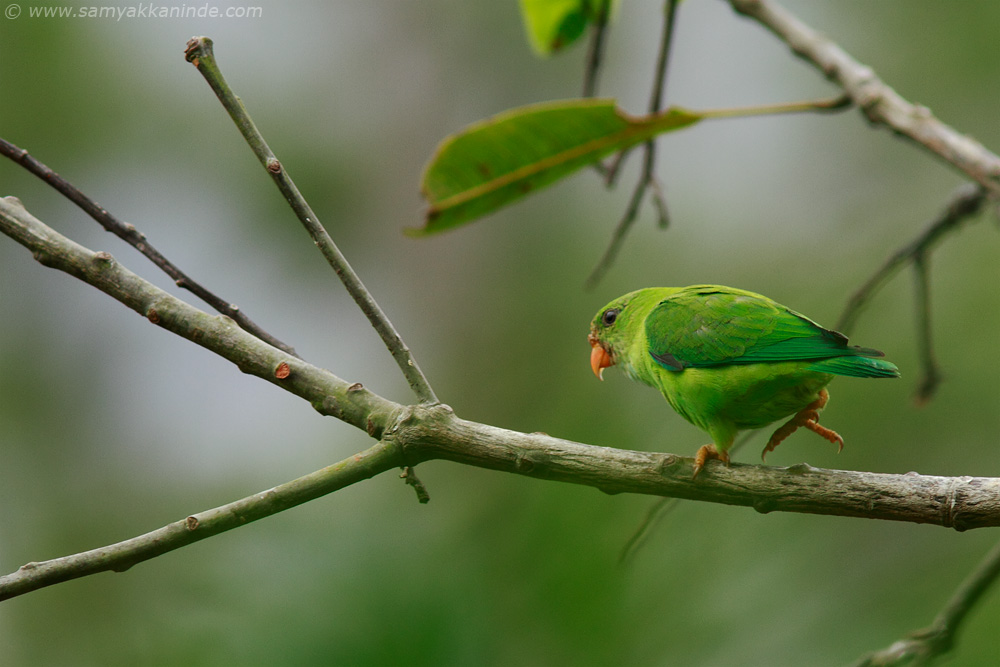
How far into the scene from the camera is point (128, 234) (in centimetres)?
Result: 188

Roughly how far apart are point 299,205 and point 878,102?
6.73ft

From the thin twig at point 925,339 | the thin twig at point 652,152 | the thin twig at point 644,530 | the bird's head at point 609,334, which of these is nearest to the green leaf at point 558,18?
the thin twig at point 652,152

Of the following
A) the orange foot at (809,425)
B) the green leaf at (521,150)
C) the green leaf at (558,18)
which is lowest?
the orange foot at (809,425)

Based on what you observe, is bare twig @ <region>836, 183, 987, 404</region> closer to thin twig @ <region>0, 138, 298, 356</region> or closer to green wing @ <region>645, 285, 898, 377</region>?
green wing @ <region>645, 285, 898, 377</region>

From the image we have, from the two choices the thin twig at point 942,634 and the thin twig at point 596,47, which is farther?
the thin twig at point 596,47

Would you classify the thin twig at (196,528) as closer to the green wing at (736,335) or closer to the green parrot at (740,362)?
the green parrot at (740,362)

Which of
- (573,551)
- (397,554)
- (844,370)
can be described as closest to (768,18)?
(844,370)

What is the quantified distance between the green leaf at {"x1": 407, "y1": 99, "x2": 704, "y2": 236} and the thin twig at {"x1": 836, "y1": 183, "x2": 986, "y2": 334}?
38.2 inches

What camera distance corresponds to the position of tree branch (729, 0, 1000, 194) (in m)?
2.48

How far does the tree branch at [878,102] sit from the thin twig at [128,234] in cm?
212

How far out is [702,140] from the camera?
7.52 meters

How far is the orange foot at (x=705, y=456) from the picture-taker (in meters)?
1.88

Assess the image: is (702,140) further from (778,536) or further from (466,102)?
(778,536)

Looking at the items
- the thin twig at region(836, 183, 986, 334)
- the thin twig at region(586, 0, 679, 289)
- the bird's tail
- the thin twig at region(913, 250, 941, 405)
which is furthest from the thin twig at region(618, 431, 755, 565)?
the thin twig at region(913, 250, 941, 405)
